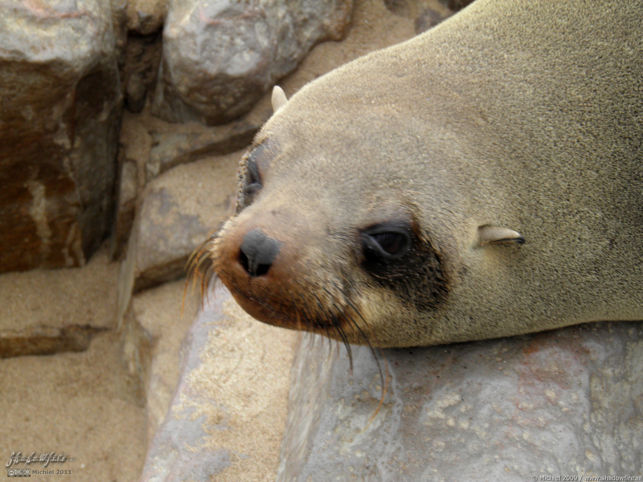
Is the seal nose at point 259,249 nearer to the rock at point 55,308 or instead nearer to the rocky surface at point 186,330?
the rocky surface at point 186,330

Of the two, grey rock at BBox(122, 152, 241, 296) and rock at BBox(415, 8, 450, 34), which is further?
rock at BBox(415, 8, 450, 34)

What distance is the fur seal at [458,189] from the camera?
2268 millimetres

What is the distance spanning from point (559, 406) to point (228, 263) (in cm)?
141

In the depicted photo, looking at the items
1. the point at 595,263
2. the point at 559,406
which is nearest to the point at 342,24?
the point at 595,263

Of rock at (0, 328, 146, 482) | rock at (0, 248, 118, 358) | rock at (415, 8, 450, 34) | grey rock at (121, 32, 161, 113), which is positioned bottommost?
rock at (0, 328, 146, 482)

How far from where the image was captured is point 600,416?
8.71 feet

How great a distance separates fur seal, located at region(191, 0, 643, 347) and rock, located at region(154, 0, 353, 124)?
2.31 metres

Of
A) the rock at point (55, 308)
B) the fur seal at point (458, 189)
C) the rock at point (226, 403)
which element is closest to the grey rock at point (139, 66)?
the rock at point (55, 308)

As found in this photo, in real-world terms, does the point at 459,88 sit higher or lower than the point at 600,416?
higher

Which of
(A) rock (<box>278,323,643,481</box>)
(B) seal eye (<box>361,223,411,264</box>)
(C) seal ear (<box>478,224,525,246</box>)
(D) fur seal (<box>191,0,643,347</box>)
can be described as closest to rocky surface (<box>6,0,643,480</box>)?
(A) rock (<box>278,323,643,481</box>)

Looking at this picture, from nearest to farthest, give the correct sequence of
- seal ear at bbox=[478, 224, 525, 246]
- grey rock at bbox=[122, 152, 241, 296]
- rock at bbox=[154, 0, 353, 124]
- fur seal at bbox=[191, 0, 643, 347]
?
fur seal at bbox=[191, 0, 643, 347]
seal ear at bbox=[478, 224, 525, 246]
rock at bbox=[154, 0, 353, 124]
grey rock at bbox=[122, 152, 241, 296]

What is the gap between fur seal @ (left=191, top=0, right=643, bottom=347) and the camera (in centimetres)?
227

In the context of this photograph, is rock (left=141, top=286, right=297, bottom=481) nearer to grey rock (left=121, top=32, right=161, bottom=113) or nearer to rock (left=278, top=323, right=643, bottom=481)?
rock (left=278, top=323, right=643, bottom=481)

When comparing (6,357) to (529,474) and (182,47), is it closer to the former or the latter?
(182,47)
